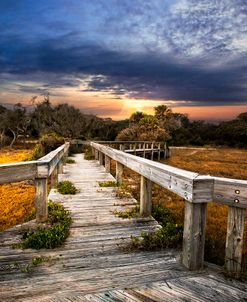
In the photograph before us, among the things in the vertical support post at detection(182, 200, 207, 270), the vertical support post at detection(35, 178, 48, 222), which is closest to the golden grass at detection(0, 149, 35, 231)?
the vertical support post at detection(35, 178, 48, 222)

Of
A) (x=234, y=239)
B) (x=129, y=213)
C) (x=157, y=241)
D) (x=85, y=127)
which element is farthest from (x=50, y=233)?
(x=85, y=127)

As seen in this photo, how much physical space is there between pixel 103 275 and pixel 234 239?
56.5 inches

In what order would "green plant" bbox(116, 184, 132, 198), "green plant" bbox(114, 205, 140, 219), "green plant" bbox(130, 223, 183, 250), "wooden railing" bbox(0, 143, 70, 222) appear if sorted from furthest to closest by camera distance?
"green plant" bbox(116, 184, 132, 198) < "green plant" bbox(114, 205, 140, 219) < "wooden railing" bbox(0, 143, 70, 222) < "green plant" bbox(130, 223, 183, 250)

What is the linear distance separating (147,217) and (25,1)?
11912mm

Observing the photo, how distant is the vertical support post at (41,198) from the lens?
446cm

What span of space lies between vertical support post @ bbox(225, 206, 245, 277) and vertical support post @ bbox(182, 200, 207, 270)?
0.93ft

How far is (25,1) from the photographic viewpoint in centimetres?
1246

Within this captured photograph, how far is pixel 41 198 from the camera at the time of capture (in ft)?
14.8

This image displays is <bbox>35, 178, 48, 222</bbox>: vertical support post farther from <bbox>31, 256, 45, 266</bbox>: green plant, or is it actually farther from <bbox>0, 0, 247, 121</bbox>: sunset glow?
<bbox>0, 0, 247, 121</bbox>: sunset glow

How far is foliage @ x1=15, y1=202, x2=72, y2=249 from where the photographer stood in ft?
12.3

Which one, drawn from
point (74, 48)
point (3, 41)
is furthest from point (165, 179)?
point (3, 41)

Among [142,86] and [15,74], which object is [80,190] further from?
[142,86]

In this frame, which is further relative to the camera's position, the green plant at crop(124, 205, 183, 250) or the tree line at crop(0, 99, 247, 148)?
the tree line at crop(0, 99, 247, 148)

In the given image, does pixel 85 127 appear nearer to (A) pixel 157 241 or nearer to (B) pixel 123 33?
(B) pixel 123 33
